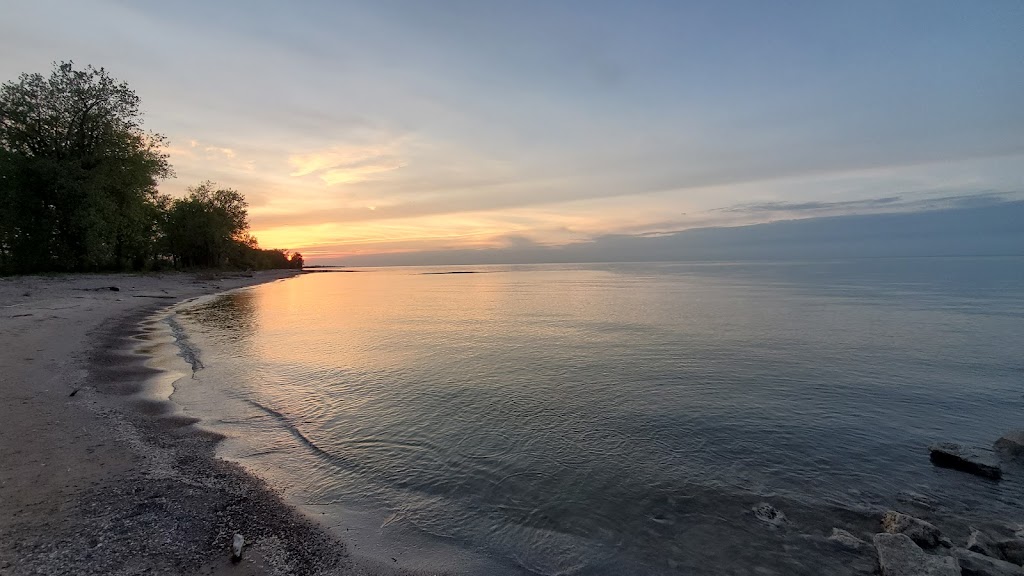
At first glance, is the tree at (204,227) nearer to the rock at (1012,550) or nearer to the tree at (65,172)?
the tree at (65,172)

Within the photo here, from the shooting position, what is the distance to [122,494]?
24.9 ft

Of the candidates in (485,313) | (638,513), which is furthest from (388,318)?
(638,513)

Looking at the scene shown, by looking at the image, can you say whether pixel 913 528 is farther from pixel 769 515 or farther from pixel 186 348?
pixel 186 348

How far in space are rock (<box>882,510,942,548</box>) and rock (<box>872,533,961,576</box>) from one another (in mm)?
490

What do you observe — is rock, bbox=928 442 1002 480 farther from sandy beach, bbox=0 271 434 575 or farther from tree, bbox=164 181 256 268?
tree, bbox=164 181 256 268

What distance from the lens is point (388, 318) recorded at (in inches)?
1668

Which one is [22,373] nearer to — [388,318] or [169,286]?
[388,318]

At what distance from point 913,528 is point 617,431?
646 cm

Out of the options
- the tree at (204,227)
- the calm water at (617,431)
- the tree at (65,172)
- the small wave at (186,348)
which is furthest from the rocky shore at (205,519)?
the tree at (204,227)

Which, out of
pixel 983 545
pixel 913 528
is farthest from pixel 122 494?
pixel 983 545

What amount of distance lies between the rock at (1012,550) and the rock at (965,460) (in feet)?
12.0


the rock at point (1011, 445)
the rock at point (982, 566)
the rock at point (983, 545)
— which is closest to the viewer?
the rock at point (982, 566)

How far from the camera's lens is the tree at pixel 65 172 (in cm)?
4753

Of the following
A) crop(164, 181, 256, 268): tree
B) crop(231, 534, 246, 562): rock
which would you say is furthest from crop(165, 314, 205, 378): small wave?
crop(164, 181, 256, 268): tree
